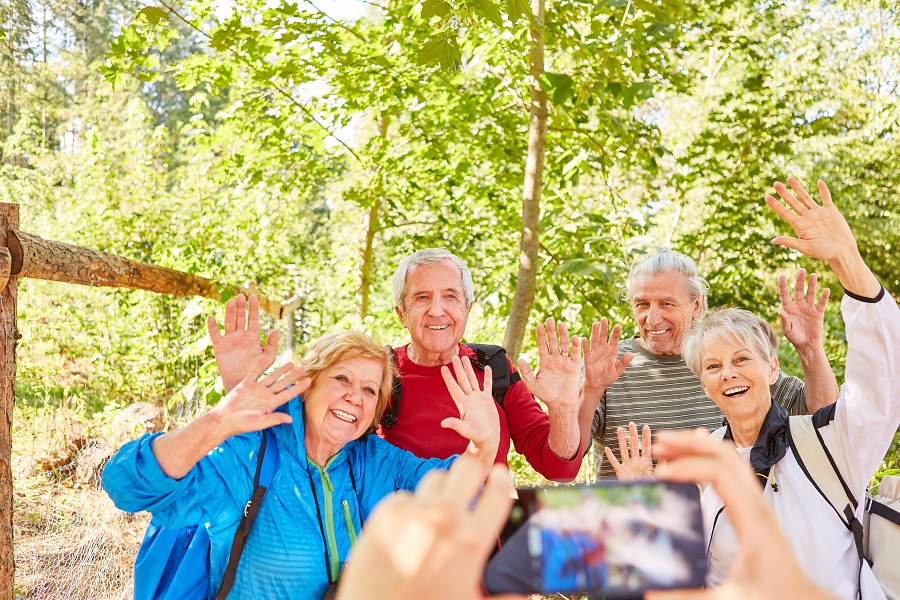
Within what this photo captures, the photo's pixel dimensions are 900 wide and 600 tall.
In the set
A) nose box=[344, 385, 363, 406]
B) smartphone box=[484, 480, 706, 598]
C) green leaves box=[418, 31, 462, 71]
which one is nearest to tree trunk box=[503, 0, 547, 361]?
green leaves box=[418, 31, 462, 71]

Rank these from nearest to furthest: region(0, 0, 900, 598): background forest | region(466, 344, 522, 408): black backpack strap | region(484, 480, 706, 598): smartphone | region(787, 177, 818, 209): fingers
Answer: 1. region(484, 480, 706, 598): smartphone
2. region(787, 177, 818, 209): fingers
3. region(466, 344, 522, 408): black backpack strap
4. region(0, 0, 900, 598): background forest

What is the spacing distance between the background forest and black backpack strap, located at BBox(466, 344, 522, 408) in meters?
1.11

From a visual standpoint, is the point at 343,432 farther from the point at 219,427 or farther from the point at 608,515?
the point at 608,515

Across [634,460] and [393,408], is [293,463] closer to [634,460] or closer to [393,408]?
[393,408]

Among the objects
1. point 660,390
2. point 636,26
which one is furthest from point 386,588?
point 636,26

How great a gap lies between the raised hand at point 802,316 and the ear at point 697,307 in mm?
447

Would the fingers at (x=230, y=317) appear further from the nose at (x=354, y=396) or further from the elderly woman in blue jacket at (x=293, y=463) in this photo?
the nose at (x=354, y=396)

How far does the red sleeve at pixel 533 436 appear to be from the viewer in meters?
2.33

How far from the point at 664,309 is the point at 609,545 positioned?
198 centimetres

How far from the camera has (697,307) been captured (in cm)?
283

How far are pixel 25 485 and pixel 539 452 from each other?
5034 millimetres

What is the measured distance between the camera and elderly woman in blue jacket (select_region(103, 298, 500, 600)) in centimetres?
166

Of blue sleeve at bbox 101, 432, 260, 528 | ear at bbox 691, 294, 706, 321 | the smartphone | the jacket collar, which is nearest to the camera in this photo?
the smartphone

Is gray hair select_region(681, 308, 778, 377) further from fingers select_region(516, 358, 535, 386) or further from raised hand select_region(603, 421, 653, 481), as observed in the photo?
fingers select_region(516, 358, 535, 386)
